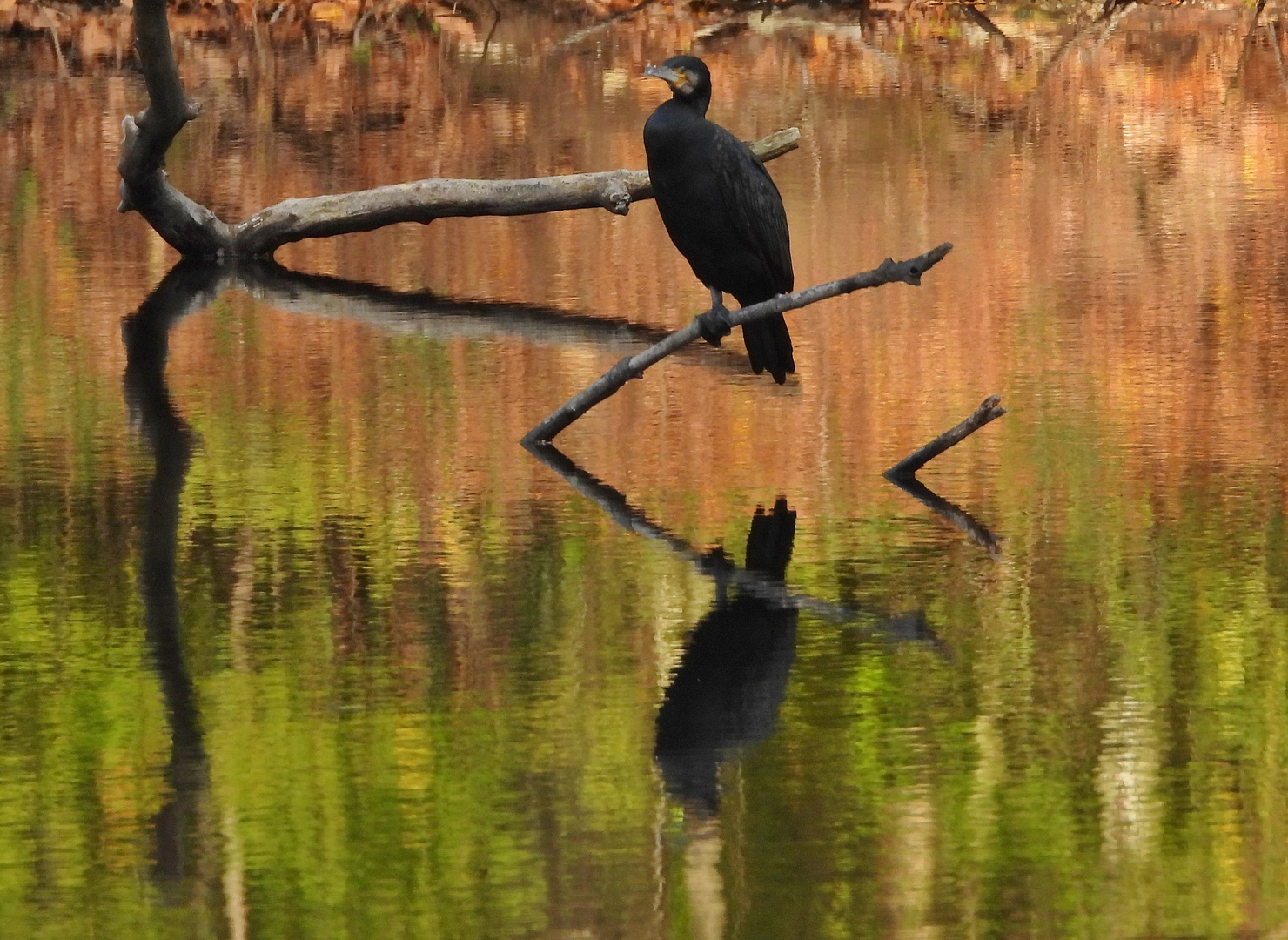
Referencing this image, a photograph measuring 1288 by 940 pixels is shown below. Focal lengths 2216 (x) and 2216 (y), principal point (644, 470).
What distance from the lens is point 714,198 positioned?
23.6ft

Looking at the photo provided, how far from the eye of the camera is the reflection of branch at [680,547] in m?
5.62

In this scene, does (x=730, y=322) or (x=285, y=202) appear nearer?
(x=730, y=322)

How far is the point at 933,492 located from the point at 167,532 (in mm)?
2298

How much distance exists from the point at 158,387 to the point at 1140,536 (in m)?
4.13

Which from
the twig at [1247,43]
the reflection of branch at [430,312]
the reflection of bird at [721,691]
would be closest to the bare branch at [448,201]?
the reflection of branch at [430,312]

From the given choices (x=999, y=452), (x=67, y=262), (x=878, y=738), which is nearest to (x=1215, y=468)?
(x=999, y=452)

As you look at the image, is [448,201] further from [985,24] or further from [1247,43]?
[985,24]

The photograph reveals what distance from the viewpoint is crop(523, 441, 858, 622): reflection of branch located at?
5.62 metres

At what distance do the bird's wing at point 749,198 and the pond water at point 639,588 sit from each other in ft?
2.31

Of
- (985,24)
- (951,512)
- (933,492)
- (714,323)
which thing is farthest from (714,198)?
(985,24)

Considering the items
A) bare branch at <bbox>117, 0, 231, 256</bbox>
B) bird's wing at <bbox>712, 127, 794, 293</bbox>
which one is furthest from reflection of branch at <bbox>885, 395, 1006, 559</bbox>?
bare branch at <bbox>117, 0, 231, 256</bbox>

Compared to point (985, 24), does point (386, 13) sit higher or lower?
higher


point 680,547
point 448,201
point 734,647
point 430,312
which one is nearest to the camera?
point 734,647

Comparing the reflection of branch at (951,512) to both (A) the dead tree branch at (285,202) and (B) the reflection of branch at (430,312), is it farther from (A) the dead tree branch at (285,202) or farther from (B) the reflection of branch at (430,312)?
(A) the dead tree branch at (285,202)
